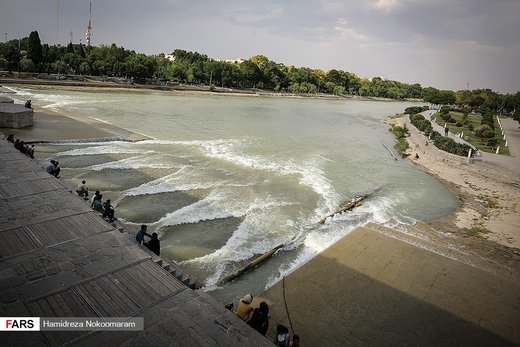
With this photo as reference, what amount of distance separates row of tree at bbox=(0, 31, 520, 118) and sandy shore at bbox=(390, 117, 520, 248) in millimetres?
44738

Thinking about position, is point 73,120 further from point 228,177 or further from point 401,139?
point 401,139

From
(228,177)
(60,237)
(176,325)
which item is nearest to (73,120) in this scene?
(228,177)

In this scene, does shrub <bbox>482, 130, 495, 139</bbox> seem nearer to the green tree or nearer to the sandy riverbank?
the sandy riverbank

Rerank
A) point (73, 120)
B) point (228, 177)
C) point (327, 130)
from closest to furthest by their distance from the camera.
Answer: point (228, 177) → point (73, 120) → point (327, 130)

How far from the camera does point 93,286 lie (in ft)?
24.8

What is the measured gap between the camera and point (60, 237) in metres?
9.27

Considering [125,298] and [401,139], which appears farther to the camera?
A: [401,139]

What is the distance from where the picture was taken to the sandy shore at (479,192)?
17078 mm

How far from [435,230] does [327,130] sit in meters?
32.5

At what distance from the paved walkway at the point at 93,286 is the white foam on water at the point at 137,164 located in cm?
979

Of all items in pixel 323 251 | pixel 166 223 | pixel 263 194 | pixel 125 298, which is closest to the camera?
pixel 125 298

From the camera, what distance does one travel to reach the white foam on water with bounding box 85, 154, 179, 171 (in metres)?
20.3

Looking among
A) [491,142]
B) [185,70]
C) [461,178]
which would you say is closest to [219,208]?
[461,178]

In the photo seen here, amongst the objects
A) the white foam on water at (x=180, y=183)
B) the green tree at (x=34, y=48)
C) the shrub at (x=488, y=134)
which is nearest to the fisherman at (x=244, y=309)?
the white foam on water at (x=180, y=183)
